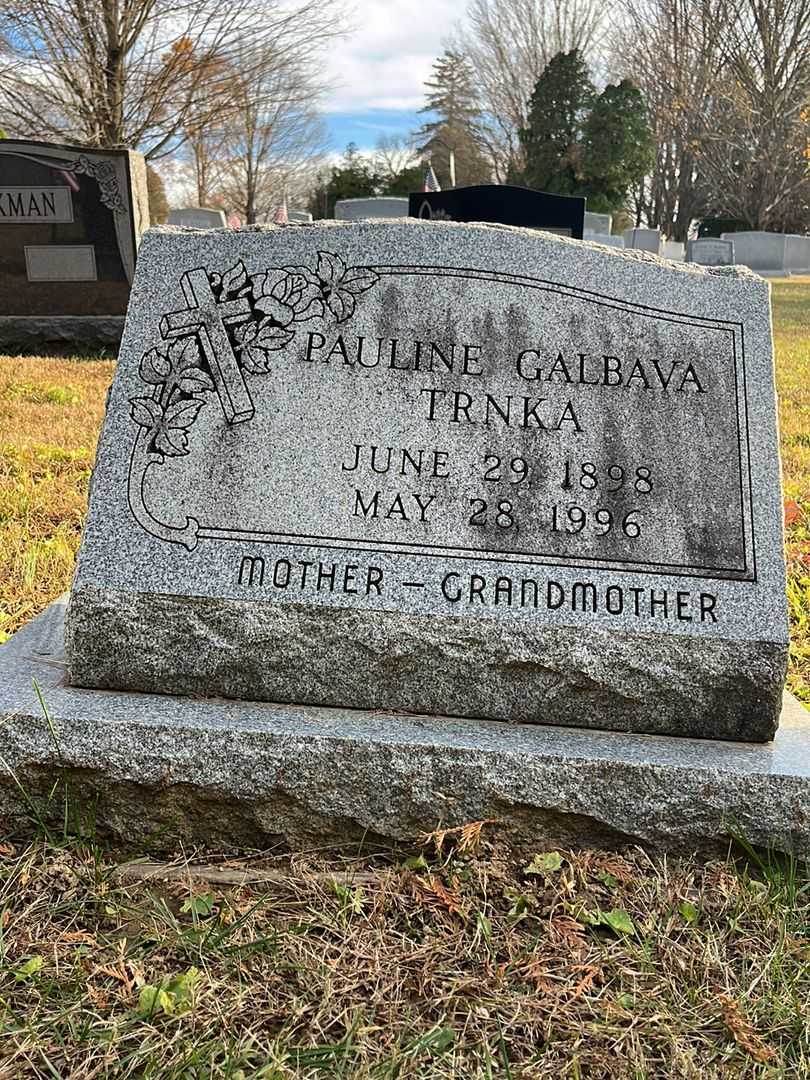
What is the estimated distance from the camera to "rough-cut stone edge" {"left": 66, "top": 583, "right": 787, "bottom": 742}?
2340 mm

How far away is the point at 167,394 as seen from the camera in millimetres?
2602

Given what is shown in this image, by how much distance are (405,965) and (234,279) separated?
5.93ft

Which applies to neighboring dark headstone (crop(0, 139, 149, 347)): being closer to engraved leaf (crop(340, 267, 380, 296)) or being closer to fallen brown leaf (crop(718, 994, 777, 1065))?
engraved leaf (crop(340, 267, 380, 296))

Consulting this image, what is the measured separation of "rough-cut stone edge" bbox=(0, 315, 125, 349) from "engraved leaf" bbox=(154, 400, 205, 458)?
7.18 m

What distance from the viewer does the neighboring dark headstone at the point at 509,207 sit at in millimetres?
8477

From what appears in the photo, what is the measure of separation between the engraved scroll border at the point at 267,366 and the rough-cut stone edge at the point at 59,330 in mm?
7087

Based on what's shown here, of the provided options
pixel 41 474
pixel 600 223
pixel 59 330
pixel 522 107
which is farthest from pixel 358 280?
pixel 522 107

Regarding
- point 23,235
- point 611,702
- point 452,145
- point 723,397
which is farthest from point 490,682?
point 452,145

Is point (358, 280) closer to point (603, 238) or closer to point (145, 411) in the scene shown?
point (145, 411)

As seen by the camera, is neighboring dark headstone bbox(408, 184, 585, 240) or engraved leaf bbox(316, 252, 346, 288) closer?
engraved leaf bbox(316, 252, 346, 288)

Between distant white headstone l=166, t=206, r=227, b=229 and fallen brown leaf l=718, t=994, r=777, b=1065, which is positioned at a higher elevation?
distant white headstone l=166, t=206, r=227, b=229

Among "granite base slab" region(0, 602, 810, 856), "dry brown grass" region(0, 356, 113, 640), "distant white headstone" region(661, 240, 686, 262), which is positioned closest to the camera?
"granite base slab" region(0, 602, 810, 856)

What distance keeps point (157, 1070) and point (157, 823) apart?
0.68m

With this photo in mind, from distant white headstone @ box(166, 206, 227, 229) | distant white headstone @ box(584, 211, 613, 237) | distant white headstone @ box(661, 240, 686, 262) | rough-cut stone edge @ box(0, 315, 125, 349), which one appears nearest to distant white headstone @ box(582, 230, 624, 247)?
distant white headstone @ box(584, 211, 613, 237)
